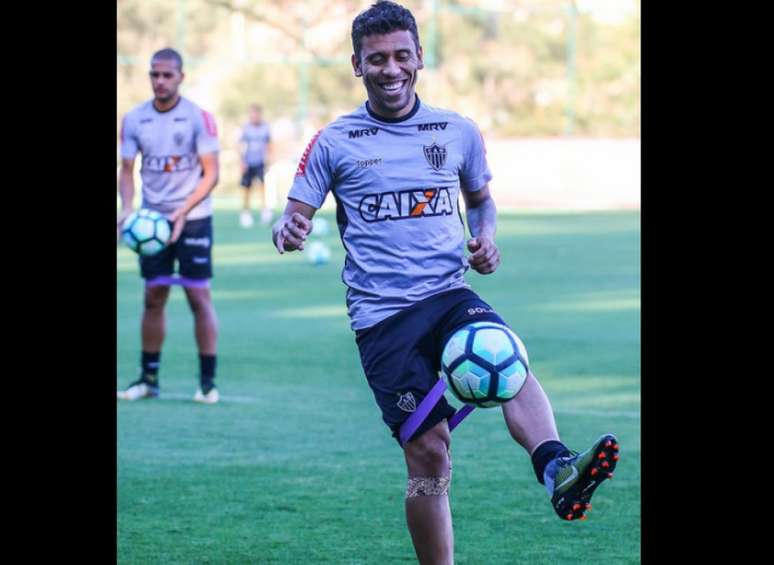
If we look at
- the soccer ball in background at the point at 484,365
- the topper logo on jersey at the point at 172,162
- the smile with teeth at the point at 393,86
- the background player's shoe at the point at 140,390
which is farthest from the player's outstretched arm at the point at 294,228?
the background player's shoe at the point at 140,390

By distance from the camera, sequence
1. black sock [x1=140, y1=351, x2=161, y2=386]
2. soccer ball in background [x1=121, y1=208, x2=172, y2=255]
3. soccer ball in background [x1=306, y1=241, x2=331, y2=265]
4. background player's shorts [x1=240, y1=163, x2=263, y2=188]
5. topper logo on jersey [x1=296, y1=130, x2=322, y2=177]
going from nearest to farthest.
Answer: topper logo on jersey [x1=296, y1=130, x2=322, y2=177]
soccer ball in background [x1=121, y1=208, x2=172, y2=255]
black sock [x1=140, y1=351, x2=161, y2=386]
soccer ball in background [x1=306, y1=241, x2=331, y2=265]
background player's shorts [x1=240, y1=163, x2=263, y2=188]

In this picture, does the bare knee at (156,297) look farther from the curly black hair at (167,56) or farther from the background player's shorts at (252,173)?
the background player's shorts at (252,173)

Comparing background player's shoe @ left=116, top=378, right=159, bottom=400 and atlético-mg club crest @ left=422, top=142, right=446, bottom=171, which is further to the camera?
background player's shoe @ left=116, top=378, right=159, bottom=400

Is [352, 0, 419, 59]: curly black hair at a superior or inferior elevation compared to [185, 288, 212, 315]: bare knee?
superior

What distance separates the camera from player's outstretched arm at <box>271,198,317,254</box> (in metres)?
5.68

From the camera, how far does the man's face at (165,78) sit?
11.2 metres

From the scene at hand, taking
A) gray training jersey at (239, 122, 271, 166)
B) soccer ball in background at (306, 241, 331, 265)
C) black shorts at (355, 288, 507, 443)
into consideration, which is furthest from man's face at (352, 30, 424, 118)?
gray training jersey at (239, 122, 271, 166)

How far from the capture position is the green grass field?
283 inches

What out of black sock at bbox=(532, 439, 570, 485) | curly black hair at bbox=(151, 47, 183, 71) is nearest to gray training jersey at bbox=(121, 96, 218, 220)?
curly black hair at bbox=(151, 47, 183, 71)

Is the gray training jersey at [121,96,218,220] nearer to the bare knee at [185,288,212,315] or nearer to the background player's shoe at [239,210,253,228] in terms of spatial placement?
the bare knee at [185,288,212,315]

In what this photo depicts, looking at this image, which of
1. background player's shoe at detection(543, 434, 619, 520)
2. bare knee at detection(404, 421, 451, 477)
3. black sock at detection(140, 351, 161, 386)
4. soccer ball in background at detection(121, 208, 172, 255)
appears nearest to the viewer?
background player's shoe at detection(543, 434, 619, 520)

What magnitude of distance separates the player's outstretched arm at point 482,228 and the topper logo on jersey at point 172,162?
5.54m

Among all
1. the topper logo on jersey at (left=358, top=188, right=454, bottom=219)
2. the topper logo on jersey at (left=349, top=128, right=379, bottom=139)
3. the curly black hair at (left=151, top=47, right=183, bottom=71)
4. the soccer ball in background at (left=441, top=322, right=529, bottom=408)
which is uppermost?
the curly black hair at (left=151, top=47, right=183, bottom=71)
